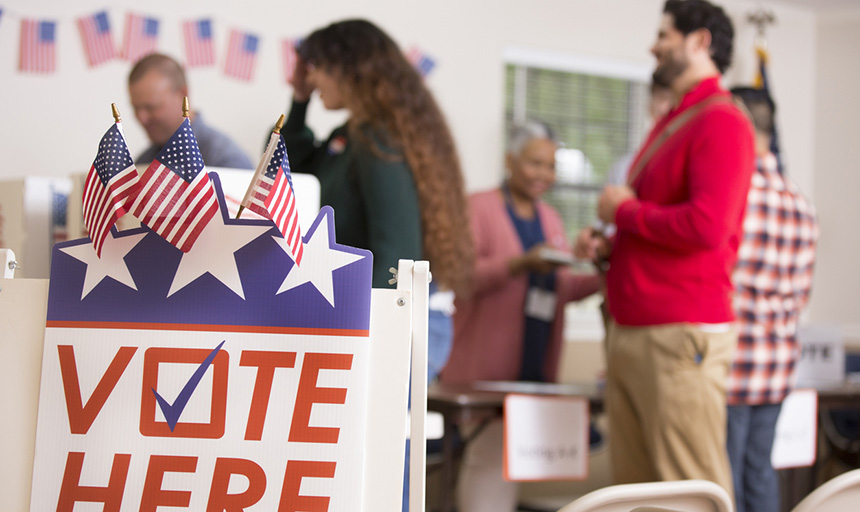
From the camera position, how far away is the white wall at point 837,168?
4422 mm

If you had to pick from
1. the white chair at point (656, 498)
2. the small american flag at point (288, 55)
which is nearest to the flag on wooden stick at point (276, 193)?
the white chair at point (656, 498)

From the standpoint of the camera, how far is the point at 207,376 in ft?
2.56

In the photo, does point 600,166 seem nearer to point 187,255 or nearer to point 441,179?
point 441,179

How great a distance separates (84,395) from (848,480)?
0.88 m

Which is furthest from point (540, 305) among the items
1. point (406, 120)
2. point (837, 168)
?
point (837, 168)

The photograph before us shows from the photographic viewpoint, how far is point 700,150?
66.5 inches

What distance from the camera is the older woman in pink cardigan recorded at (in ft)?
9.39

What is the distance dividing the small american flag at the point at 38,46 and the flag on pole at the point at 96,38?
0.38 feet

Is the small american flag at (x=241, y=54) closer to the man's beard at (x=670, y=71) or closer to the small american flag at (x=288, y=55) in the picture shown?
the small american flag at (x=288, y=55)

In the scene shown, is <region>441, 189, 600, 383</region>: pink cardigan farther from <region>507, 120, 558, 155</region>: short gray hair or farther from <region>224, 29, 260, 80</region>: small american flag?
<region>224, 29, 260, 80</region>: small american flag

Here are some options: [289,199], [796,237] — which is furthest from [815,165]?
[289,199]

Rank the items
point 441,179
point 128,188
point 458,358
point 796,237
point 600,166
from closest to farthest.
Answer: point 128,188 → point 441,179 → point 796,237 → point 458,358 → point 600,166

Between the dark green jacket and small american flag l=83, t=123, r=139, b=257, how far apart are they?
2.45 feet

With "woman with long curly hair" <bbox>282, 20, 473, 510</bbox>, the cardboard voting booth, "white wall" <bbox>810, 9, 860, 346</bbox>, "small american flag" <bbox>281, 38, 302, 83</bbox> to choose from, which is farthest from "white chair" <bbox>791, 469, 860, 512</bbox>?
"white wall" <bbox>810, 9, 860, 346</bbox>
